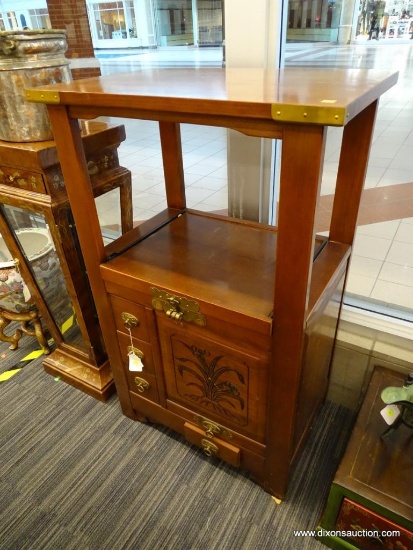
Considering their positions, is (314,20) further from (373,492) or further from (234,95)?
(373,492)

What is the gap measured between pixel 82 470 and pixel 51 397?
403 mm

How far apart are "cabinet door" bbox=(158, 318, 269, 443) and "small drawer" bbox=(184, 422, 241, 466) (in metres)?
0.08

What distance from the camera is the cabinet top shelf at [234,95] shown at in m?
0.62

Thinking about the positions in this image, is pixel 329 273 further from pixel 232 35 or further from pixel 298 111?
pixel 232 35

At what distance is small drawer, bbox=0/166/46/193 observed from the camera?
3.90 feet

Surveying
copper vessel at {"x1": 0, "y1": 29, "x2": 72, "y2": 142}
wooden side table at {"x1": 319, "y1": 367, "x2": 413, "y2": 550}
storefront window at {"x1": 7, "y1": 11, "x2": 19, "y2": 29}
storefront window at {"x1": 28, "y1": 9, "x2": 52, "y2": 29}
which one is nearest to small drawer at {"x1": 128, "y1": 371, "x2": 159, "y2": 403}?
wooden side table at {"x1": 319, "y1": 367, "x2": 413, "y2": 550}

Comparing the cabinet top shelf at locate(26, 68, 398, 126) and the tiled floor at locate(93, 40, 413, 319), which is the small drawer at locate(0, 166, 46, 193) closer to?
the cabinet top shelf at locate(26, 68, 398, 126)

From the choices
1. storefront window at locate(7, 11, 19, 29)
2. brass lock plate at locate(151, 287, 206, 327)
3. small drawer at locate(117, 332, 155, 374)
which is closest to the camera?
brass lock plate at locate(151, 287, 206, 327)

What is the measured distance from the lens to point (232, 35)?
3.88ft

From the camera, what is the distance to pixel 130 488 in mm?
1308

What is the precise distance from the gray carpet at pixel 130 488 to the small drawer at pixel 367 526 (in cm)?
13

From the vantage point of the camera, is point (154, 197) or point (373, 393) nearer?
point (373, 393)

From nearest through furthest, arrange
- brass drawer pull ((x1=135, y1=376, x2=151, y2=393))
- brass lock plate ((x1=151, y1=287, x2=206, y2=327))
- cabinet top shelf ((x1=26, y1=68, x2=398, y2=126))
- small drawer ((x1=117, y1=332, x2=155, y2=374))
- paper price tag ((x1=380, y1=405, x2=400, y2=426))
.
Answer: cabinet top shelf ((x1=26, y1=68, x2=398, y2=126)) < brass lock plate ((x1=151, y1=287, x2=206, y2=327)) < paper price tag ((x1=380, y1=405, x2=400, y2=426)) < small drawer ((x1=117, y1=332, x2=155, y2=374)) < brass drawer pull ((x1=135, y1=376, x2=151, y2=393))

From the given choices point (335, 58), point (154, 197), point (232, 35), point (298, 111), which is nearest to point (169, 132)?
point (232, 35)
